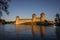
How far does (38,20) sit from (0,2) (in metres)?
69.0

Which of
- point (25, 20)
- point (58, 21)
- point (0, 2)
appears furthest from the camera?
point (25, 20)

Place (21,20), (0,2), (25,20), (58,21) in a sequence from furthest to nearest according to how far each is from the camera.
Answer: (21,20) < (25,20) < (58,21) < (0,2)

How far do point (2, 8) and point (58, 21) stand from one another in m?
43.7

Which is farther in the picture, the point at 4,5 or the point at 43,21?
the point at 43,21

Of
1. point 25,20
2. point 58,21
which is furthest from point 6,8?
point 25,20

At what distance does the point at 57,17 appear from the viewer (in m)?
50.5

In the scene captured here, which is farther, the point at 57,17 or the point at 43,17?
the point at 43,17

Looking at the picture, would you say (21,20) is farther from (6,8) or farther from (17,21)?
(6,8)

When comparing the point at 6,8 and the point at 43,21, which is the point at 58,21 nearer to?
the point at 43,21

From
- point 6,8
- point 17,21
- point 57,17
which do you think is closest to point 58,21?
point 57,17

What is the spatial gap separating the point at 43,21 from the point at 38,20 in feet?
16.3

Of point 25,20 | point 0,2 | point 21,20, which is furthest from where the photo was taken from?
point 21,20

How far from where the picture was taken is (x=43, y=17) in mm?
76000

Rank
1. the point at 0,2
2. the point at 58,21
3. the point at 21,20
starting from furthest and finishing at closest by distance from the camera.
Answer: the point at 21,20 → the point at 58,21 → the point at 0,2
